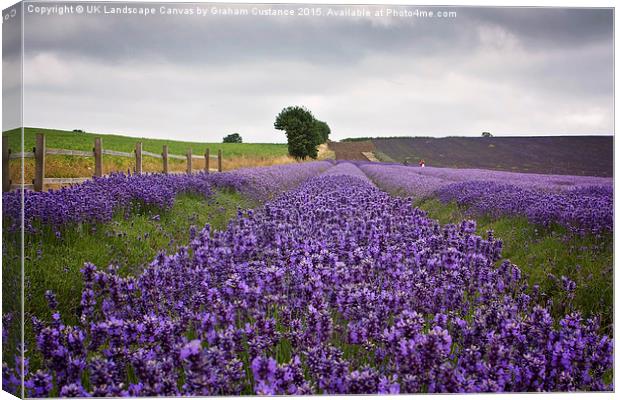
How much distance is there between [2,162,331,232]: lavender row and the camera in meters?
3.20

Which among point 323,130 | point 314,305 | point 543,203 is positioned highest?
point 323,130

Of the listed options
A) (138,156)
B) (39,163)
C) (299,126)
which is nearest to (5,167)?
(39,163)

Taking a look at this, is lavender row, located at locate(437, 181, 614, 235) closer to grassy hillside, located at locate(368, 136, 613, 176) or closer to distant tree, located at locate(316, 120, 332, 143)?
grassy hillside, located at locate(368, 136, 613, 176)

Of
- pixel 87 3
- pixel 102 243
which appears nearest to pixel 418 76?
pixel 87 3

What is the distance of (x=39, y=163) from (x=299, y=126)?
5.42 feet

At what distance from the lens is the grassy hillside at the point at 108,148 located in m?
2.91

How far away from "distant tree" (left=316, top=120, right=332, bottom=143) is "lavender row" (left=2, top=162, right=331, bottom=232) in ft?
5.91

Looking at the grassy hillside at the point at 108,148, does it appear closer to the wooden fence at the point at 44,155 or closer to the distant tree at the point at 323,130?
the wooden fence at the point at 44,155

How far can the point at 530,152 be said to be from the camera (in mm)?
3859

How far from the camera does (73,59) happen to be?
290 cm

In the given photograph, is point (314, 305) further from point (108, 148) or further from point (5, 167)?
point (108, 148)

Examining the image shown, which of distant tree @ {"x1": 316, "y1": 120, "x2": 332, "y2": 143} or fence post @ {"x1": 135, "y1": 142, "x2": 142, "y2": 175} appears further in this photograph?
fence post @ {"x1": 135, "y1": 142, "x2": 142, "y2": 175}

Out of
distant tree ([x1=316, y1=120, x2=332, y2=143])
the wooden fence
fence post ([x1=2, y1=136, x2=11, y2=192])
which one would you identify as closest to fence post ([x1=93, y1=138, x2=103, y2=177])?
the wooden fence

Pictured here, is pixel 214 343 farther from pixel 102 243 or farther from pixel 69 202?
pixel 69 202
